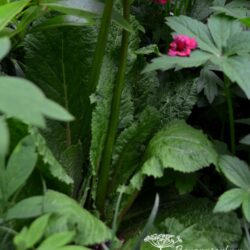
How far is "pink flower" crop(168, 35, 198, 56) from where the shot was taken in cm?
112

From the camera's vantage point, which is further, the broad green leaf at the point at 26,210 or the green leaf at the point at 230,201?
the green leaf at the point at 230,201

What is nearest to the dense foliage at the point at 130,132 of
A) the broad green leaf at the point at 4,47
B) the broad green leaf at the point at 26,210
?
the broad green leaf at the point at 26,210

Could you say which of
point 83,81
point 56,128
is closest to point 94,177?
point 56,128

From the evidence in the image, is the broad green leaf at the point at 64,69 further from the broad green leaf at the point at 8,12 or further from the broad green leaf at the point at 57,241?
the broad green leaf at the point at 57,241

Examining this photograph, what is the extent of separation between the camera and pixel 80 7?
1.13m

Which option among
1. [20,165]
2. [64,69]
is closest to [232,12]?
[64,69]

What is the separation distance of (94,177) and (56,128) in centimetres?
20

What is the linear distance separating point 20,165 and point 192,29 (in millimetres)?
569

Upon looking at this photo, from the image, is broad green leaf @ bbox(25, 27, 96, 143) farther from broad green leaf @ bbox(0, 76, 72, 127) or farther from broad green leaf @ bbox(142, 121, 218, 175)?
broad green leaf @ bbox(0, 76, 72, 127)

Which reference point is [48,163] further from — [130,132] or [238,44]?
[238,44]

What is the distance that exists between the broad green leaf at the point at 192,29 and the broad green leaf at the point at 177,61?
0.06 m

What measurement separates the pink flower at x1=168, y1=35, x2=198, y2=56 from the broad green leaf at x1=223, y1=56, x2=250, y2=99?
4.2 inches

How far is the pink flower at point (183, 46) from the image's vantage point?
112 centimetres

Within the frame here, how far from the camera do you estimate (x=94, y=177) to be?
3.89 ft
